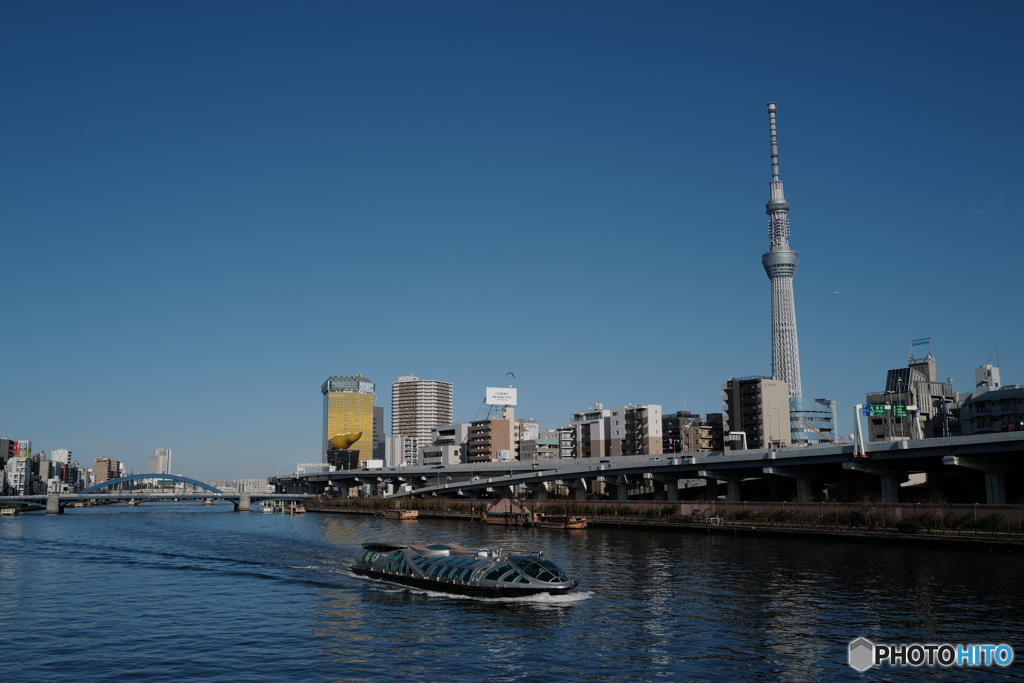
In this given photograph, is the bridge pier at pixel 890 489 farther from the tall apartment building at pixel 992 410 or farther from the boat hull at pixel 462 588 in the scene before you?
the boat hull at pixel 462 588

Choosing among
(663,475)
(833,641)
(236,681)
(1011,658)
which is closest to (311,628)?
(236,681)

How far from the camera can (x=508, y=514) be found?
440 ft

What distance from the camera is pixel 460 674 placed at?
34125mm

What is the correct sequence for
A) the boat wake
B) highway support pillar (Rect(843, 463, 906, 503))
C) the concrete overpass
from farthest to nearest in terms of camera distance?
highway support pillar (Rect(843, 463, 906, 503)) < the concrete overpass < the boat wake

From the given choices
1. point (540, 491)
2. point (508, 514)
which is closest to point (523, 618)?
point (508, 514)

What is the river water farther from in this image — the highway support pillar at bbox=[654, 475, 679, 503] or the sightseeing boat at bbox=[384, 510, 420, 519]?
the sightseeing boat at bbox=[384, 510, 420, 519]

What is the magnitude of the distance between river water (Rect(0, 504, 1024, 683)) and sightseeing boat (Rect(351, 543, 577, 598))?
127 centimetres

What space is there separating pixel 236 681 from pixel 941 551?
6756 cm

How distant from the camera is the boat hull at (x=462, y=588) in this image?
52031 millimetres

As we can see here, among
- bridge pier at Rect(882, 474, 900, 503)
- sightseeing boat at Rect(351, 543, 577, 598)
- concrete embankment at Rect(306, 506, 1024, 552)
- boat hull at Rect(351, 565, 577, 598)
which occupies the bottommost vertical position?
concrete embankment at Rect(306, 506, 1024, 552)

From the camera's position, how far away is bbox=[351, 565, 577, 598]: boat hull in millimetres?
52031

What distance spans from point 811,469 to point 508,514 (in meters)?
50.1

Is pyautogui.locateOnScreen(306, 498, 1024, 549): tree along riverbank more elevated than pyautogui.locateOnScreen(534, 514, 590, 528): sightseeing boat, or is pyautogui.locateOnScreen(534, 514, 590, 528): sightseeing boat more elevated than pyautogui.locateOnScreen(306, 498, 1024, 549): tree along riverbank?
pyautogui.locateOnScreen(306, 498, 1024, 549): tree along riverbank

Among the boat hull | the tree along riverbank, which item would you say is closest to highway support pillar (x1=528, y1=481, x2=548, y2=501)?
the tree along riverbank
